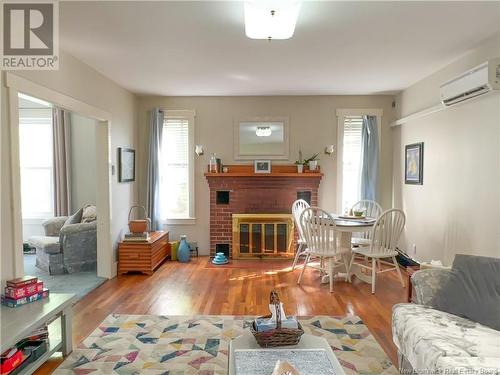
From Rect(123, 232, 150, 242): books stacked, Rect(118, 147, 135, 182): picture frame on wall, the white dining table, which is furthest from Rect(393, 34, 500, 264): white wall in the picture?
Rect(118, 147, 135, 182): picture frame on wall

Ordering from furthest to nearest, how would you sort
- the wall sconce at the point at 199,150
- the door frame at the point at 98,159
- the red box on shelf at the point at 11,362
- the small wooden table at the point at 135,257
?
the wall sconce at the point at 199,150 < the small wooden table at the point at 135,257 < the door frame at the point at 98,159 < the red box on shelf at the point at 11,362

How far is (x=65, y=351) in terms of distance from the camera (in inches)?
99.3

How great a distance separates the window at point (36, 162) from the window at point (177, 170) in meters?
2.08

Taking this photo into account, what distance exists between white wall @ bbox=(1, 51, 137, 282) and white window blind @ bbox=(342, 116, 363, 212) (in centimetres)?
325

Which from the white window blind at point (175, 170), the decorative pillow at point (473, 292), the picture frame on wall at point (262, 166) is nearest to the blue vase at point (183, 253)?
the white window blind at point (175, 170)

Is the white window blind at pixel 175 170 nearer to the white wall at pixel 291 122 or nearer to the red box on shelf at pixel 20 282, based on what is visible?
the white wall at pixel 291 122

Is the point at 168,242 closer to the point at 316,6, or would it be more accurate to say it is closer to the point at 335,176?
the point at 335,176

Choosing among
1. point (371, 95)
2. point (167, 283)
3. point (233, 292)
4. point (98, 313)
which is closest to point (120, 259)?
point (167, 283)

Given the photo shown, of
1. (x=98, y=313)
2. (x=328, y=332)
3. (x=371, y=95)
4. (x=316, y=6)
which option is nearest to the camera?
(x=316, y=6)

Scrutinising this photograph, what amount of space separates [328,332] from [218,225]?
289cm


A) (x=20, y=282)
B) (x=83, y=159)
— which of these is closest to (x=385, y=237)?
(x=20, y=282)

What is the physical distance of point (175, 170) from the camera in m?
5.57

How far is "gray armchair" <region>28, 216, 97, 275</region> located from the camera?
4562 millimetres

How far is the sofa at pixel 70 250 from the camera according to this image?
4.56m
